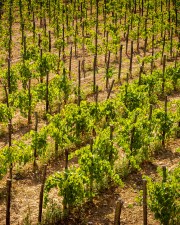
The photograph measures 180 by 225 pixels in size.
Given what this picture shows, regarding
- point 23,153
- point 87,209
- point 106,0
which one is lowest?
point 87,209

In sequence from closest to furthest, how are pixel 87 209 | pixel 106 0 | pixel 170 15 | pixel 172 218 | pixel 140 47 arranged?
pixel 172 218 < pixel 87 209 < pixel 140 47 < pixel 170 15 < pixel 106 0

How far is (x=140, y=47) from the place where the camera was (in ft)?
76.7

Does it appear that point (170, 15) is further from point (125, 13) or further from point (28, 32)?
point (28, 32)

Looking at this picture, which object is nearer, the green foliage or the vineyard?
the green foliage

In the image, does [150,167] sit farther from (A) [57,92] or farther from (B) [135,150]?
(A) [57,92]

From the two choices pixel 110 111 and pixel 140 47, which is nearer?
pixel 110 111

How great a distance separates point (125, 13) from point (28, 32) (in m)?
6.18

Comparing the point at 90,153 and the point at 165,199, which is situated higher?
the point at 90,153

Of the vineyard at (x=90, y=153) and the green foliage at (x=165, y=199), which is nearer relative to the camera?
the green foliage at (x=165, y=199)

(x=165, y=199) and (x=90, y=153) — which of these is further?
(x=90, y=153)

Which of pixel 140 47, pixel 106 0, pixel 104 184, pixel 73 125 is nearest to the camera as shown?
pixel 104 184

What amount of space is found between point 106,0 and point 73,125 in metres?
19.7

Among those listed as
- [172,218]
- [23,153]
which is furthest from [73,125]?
[172,218]

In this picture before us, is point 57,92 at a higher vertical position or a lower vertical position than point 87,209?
higher
